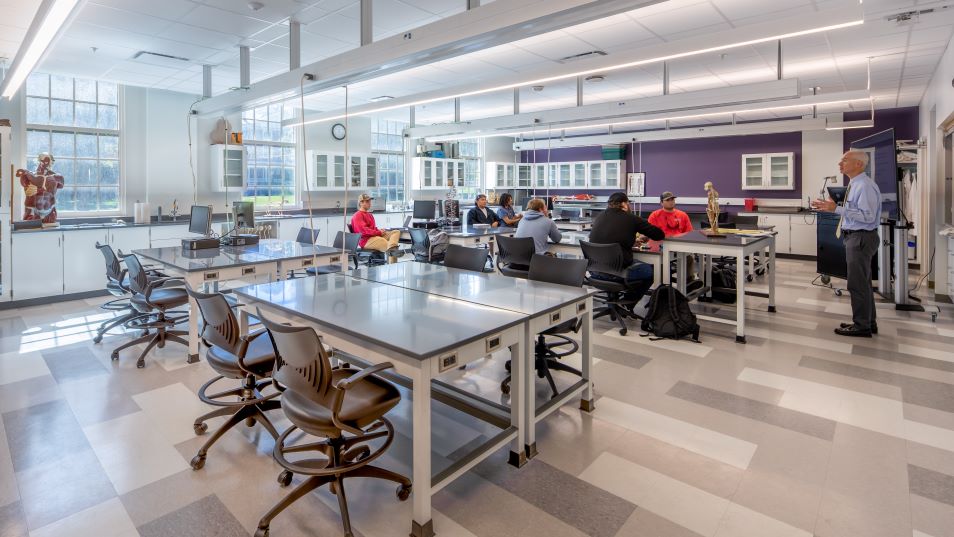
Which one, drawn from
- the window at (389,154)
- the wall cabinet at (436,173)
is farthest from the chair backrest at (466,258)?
the window at (389,154)

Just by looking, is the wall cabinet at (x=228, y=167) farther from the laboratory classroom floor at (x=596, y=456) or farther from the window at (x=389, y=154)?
the laboratory classroom floor at (x=596, y=456)

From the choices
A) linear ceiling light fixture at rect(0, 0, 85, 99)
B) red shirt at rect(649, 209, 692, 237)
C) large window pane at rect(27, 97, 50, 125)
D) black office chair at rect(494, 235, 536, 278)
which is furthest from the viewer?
large window pane at rect(27, 97, 50, 125)

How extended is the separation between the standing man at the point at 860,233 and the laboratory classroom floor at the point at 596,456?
496 millimetres

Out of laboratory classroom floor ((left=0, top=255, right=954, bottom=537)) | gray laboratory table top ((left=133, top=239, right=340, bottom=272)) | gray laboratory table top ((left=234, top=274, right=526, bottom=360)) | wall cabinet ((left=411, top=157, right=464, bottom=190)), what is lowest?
laboratory classroom floor ((left=0, top=255, right=954, bottom=537))

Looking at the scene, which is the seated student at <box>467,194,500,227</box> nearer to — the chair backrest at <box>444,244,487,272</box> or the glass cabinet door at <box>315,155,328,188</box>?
the glass cabinet door at <box>315,155,328,188</box>

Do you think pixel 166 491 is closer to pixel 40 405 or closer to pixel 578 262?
pixel 40 405

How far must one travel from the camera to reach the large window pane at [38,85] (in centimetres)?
649

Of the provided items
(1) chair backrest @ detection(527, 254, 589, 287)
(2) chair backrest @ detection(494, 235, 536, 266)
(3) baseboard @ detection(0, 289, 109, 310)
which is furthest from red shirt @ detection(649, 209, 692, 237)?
(3) baseboard @ detection(0, 289, 109, 310)

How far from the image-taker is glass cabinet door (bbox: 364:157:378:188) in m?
10.0

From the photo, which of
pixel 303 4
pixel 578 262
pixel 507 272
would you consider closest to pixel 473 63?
pixel 303 4

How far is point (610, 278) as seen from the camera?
15.7 feet

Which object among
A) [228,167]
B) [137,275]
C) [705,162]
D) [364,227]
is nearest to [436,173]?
[228,167]

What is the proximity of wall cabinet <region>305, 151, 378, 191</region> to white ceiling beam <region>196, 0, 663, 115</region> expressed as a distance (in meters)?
4.06

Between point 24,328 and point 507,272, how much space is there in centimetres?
479
